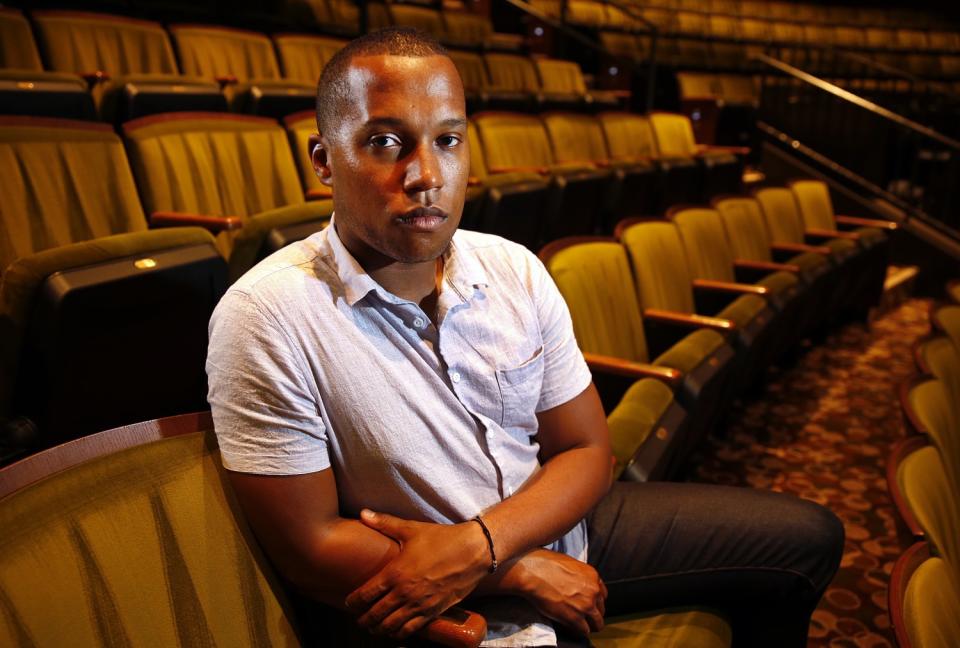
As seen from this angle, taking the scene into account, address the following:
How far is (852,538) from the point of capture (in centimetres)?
68

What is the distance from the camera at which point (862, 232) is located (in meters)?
1.37

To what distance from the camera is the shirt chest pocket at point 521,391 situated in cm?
33

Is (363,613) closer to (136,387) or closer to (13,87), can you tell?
(136,387)

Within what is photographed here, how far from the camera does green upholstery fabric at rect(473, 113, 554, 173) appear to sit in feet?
3.74

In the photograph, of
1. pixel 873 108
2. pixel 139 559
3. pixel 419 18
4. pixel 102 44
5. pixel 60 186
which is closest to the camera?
pixel 139 559

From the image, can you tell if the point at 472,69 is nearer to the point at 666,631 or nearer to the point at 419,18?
the point at 419,18

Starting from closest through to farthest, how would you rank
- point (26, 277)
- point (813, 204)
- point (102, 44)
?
point (26, 277) < point (102, 44) < point (813, 204)

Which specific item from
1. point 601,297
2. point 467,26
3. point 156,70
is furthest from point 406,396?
point 467,26

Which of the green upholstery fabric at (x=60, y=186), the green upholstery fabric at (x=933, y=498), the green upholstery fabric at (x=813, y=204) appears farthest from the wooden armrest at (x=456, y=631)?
the green upholstery fabric at (x=813, y=204)

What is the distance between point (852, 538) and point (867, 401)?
38 centimetres

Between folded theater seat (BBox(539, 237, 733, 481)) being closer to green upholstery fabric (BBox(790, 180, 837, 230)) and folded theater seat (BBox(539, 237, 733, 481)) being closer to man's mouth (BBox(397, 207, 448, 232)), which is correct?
man's mouth (BBox(397, 207, 448, 232))

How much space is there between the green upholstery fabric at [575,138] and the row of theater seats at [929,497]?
796mm

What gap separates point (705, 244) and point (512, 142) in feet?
1.28

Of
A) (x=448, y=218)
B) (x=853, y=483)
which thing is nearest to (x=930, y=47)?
(x=853, y=483)
